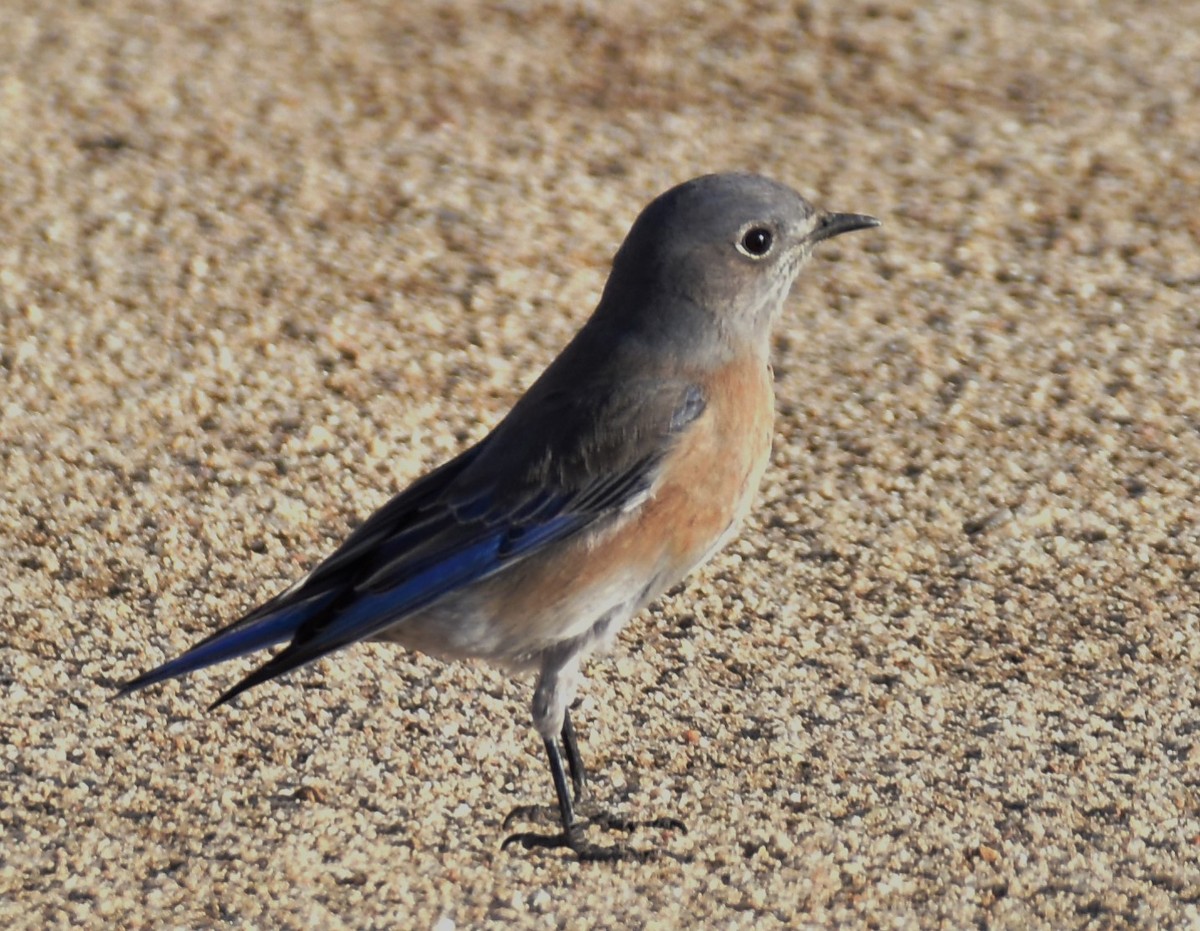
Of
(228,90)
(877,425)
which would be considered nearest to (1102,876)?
(877,425)

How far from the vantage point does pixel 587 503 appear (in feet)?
15.9

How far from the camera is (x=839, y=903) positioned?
15.2 feet

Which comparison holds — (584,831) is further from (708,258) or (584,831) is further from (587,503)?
(708,258)

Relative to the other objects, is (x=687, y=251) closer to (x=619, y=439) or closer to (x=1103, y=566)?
(x=619, y=439)

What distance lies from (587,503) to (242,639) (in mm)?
890

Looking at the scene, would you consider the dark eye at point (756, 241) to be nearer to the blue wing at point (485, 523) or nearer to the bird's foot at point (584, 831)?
the blue wing at point (485, 523)

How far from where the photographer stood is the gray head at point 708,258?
16.6 feet

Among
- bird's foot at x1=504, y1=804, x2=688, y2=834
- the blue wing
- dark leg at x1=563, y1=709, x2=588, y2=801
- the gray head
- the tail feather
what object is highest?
the gray head

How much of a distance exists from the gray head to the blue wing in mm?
243

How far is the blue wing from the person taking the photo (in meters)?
4.73

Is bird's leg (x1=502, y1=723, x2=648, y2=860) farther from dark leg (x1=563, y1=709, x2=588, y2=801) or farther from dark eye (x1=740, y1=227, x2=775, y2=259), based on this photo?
dark eye (x1=740, y1=227, x2=775, y2=259)

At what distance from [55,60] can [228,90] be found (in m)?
0.81

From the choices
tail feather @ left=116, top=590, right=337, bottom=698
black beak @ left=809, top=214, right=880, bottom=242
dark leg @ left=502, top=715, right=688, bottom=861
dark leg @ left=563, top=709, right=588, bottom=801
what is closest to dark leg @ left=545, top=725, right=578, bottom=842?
dark leg @ left=502, top=715, right=688, bottom=861

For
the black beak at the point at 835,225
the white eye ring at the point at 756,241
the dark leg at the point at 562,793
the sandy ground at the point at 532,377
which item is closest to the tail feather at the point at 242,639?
the sandy ground at the point at 532,377
